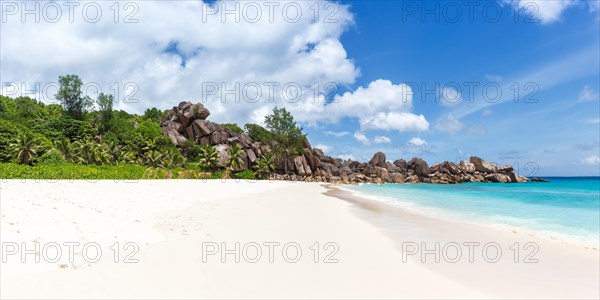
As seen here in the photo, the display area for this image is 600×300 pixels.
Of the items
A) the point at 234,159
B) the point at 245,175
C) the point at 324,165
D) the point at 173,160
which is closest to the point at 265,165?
the point at 245,175

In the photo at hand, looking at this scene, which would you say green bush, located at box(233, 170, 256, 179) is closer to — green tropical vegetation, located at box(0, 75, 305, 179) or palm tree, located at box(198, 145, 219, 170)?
green tropical vegetation, located at box(0, 75, 305, 179)

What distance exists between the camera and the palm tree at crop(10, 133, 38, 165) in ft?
145

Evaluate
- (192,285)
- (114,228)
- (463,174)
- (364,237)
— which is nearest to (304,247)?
(364,237)

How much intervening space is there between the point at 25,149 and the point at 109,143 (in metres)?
17.1

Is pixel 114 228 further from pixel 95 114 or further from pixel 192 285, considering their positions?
pixel 95 114

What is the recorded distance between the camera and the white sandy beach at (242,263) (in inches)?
200

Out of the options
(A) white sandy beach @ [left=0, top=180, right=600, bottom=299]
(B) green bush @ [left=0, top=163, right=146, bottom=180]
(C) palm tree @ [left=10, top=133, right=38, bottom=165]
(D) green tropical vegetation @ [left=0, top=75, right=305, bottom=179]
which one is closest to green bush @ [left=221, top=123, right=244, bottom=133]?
(D) green tropical vegetation @ [left=0, top=75, right=305, bottom=179]

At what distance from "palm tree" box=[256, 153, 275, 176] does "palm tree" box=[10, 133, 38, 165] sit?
130ft

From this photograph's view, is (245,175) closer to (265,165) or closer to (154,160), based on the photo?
(265,165)

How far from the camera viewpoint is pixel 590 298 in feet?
19.1

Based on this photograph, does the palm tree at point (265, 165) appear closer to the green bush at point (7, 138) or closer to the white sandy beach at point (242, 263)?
the green bush at point (7, 138)

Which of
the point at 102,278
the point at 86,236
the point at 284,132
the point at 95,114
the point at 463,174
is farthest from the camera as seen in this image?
the point at 463,174

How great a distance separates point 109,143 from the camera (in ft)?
202

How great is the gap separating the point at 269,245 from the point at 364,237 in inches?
126
